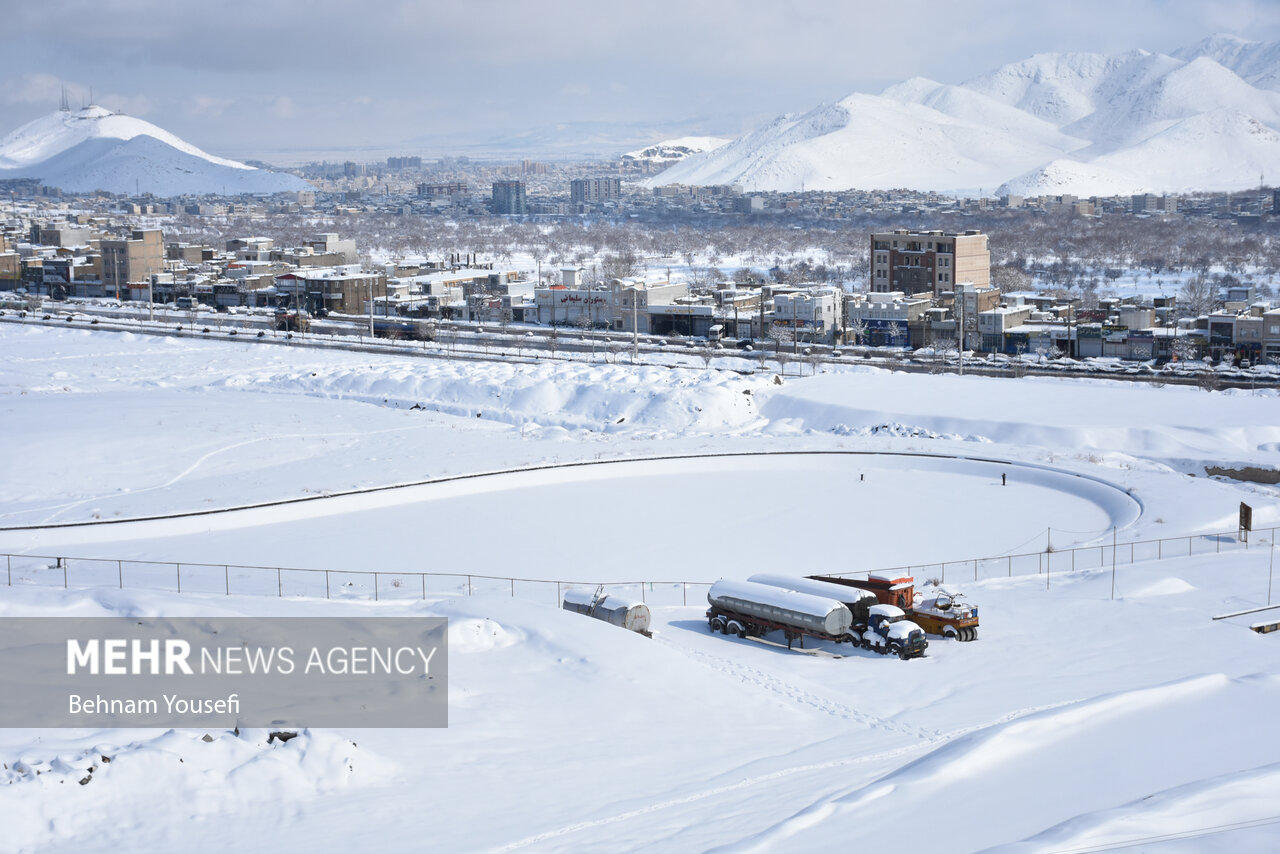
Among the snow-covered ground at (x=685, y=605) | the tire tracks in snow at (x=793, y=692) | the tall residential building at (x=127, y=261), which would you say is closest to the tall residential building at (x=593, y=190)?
the tall residential building at (x=127, y=261)

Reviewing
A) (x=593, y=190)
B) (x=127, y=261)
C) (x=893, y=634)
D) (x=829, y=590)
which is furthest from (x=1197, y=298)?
(x=593, y=190)

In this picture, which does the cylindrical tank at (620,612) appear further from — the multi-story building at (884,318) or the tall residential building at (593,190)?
the tall residential building at (593,190)

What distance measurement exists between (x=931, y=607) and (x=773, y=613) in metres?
1.90

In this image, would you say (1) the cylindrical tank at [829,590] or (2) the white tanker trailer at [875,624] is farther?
(1) the cylindrical tank at [829,590]

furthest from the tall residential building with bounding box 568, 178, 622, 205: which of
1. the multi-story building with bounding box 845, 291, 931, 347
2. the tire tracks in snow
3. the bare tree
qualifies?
the tire tracks in snow

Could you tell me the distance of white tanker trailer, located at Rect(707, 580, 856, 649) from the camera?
1352cm

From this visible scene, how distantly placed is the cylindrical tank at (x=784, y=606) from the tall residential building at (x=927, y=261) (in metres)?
44.4

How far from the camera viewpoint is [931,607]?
1423 cm

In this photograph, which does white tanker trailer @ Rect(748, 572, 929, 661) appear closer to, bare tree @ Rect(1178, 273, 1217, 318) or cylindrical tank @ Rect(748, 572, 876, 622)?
cylindrical tank @ Rect(748, 572, 876, 622)

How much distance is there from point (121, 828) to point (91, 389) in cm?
3120

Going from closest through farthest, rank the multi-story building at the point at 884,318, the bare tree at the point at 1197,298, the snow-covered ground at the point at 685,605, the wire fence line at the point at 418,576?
1. the snow-covered ground at the point at 685,605
2. the wire fence line at the point at 418,576
3. the multi-story building at the point at 884,318
4. the bare tree at the point at 1197,298

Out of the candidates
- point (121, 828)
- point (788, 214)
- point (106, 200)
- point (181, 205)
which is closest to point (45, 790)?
point (121, 828)

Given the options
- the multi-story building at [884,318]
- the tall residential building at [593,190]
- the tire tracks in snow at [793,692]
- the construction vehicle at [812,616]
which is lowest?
the tire tracks in snow at [793,692]

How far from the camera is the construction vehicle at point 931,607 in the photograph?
1384 cm
